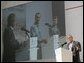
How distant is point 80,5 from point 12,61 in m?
2.43

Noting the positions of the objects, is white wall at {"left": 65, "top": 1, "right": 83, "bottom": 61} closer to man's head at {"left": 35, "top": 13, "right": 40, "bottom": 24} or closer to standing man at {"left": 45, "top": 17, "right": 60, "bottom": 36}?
standing man at {"left": 45, "top": 17, "right": 60, "bottom": 36}

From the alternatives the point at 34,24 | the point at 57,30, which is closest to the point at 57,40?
the point at 57,30

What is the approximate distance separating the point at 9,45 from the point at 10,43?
0.06 metres

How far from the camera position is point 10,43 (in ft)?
19.9

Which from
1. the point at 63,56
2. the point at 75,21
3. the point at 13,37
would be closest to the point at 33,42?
the point at 13,37

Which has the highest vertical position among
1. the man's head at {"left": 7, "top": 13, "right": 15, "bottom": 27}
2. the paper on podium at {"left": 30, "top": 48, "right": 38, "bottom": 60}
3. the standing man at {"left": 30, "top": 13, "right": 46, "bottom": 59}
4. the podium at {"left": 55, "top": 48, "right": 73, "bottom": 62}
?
the man's head at {"left": 7, "top": 13, "right": 15, "bottom": 27}

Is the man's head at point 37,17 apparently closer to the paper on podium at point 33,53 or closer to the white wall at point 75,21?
the paper on podium at point 33,53

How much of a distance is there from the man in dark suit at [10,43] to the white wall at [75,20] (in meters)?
1.69

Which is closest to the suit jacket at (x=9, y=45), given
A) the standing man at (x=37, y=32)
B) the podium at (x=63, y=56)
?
the standing man at (x=37, y=32)

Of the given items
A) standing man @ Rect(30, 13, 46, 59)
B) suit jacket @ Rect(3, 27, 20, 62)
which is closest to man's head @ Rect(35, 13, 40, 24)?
standing man @ Rect(30, 13, 46, 59)

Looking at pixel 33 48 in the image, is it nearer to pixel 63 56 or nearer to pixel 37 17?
pixel 37 17

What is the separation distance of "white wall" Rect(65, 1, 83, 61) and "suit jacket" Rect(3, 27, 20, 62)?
1.75m

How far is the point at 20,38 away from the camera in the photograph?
5.86 meters

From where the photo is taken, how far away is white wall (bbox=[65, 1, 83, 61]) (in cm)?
450
